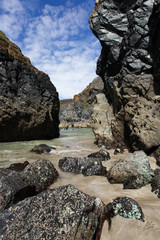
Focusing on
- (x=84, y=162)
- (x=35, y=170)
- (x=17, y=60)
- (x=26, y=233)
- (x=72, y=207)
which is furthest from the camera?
(x=17, y=60)

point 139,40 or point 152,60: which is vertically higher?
point 139,40

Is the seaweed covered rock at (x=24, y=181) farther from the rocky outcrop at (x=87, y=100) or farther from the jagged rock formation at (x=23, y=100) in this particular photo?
the rocky outcrop at (x=87, y=100)

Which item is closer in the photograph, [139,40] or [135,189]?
[135,189]

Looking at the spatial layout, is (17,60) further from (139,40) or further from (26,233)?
(26,233)

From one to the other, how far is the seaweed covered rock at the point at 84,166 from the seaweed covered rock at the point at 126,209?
234 centimetres

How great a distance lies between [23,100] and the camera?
1692 cm

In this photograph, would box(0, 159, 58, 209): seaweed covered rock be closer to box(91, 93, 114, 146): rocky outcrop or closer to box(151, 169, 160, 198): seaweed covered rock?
box(151, 169, 160, 198): seaweed covered rock

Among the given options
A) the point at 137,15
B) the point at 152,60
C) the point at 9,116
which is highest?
the point at 137,15

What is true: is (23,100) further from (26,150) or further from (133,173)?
(133,173)

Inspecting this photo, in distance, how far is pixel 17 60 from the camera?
680 inches

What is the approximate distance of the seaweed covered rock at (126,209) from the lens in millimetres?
2865

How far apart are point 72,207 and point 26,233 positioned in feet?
2.66

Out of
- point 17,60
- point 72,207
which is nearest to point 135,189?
point 72,207

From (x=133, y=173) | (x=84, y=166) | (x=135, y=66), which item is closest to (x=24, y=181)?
(x=84, y=166)
